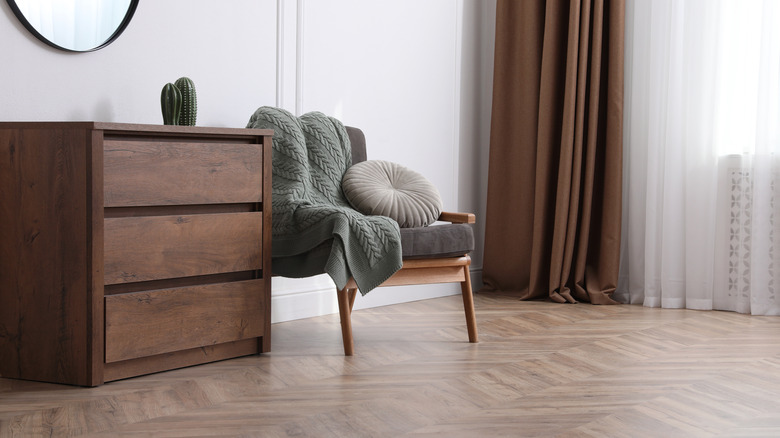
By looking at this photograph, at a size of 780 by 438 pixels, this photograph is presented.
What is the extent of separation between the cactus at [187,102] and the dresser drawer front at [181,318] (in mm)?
559

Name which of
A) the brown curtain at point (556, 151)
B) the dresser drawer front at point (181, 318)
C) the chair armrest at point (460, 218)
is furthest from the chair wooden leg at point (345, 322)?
the brown curtain at point (556, 151)

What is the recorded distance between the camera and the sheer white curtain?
371cm

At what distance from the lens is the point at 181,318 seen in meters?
2.54

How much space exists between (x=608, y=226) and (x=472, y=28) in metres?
1.24

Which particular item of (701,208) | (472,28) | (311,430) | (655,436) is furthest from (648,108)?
(311,430)

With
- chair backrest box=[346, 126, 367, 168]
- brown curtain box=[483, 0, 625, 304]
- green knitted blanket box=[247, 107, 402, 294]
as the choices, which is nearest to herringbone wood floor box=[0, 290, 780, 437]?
green knitted blanket box=[247, 107, 402, 294]

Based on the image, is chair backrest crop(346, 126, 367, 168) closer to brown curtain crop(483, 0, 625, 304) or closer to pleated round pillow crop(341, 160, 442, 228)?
pleated round pillow crop(341, 160, 442, 228)

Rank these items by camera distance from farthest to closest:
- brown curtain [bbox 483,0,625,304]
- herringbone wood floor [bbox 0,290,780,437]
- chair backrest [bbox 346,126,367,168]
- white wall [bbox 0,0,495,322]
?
1. brown curtain [bbox 483,0,625,304]
2. chair backrest [bbox 346,126,367,168]
3. white wall [bbox 0,0,495,322]
4. herringbone wood floor [bbox 0,290,780,437]

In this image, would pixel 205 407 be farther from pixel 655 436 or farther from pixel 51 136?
pixel 655 436

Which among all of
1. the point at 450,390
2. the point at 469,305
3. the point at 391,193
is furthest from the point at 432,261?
the point at 450,390

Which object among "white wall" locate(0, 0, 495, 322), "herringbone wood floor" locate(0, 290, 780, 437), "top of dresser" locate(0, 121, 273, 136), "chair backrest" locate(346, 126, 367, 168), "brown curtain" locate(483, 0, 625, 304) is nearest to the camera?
"herringbone wood floor" locate(0, 290, 780, 437)

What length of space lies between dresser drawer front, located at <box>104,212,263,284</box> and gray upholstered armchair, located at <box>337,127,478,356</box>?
348mm

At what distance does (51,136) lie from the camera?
2.33 m

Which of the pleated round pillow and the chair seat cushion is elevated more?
the pleated round pillow
